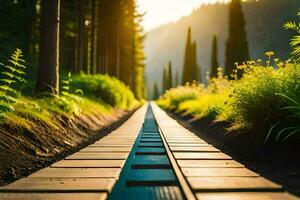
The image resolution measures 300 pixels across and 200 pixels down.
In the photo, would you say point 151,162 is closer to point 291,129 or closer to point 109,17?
point 291,129

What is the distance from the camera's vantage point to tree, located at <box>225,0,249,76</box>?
104 feet

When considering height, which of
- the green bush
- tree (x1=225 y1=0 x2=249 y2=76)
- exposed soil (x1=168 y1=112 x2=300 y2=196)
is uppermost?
tree (x1=225 y1=0 x2=249 y2=76)

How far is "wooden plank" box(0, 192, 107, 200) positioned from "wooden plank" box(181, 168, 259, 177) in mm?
1330

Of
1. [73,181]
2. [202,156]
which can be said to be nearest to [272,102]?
[202,156]

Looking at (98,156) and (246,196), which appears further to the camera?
(98,156)

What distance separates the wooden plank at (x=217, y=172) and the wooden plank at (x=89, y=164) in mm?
993

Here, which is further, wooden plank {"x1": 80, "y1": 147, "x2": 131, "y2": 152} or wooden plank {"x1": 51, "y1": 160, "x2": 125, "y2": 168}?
wooden plank {"x1": 80, "y1": 147, "x2": 131, "y2": 152}

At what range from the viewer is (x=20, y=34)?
2769 centimetres

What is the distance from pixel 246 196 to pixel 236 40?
99.2 ft

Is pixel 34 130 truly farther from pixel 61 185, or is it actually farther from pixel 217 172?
pixel 217 172

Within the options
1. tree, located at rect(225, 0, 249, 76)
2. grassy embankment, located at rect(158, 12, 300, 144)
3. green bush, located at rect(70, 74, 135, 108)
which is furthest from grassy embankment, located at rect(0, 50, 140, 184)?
tree, located at rect(225, 0, 249, 76)

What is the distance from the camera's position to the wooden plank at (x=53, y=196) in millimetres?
3366

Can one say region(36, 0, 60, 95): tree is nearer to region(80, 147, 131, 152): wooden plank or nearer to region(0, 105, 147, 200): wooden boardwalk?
region(80, 147, 131, 152): wooden plank

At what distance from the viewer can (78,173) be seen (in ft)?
14.8
